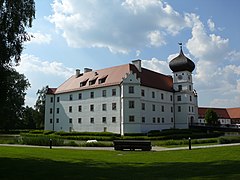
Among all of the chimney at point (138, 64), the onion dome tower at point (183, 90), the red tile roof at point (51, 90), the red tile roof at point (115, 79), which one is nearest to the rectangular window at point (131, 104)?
the red tile roof at point (115, 79)

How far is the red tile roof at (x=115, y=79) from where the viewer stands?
156 ft

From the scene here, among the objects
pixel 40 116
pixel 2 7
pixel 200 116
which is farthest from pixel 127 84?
pixel 200 116

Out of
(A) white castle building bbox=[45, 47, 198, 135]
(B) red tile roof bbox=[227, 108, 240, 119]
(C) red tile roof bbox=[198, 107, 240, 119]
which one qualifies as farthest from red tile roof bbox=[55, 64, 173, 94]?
(B) red tile roof bbox=[227, 108, 240, 119]

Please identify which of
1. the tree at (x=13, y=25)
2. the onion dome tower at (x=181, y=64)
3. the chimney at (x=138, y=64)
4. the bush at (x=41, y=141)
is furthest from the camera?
the onion dome tower at (x=181, y=64)

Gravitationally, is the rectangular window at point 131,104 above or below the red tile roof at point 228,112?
below

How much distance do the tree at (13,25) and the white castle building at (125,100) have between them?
29.5 m

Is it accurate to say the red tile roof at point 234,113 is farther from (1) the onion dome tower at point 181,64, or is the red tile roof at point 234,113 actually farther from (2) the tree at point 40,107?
(2) the tree at point 40,107

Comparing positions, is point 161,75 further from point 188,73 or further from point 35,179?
point 35,179

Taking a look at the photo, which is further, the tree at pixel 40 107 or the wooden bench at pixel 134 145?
the tree at pixel 40 107

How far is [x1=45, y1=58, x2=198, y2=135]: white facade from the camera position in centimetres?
4444

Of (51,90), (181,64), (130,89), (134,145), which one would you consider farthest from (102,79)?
(134,145)

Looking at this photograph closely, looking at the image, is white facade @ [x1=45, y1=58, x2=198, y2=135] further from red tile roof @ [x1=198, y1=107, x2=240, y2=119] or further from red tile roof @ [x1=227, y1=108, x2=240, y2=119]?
red tile roof @ [x1=227, y1=108, x2=240, y2=119]

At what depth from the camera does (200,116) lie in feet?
281

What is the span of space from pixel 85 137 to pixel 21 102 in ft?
105
